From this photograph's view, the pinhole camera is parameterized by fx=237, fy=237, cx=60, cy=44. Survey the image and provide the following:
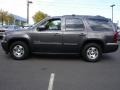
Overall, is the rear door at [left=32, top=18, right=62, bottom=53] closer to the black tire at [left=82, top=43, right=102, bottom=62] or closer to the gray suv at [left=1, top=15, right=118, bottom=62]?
the gray suv at [left=1, top=15, right=118, bottom=62]

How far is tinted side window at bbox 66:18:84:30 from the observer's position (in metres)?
9.90

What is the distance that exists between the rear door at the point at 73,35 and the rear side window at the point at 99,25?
400 mm

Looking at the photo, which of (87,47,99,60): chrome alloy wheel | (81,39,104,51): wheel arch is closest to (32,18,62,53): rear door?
(81,39,104,51): wheel arch

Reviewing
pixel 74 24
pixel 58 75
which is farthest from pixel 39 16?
pixel 58 75

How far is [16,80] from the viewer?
664 centimetres

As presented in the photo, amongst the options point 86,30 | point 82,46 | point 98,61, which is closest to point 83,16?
point 86,30

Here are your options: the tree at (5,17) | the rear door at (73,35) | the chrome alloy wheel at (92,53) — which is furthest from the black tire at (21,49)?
the tree at (5,17)

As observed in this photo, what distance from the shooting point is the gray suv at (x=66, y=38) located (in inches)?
386

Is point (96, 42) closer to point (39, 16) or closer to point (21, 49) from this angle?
point (21, 49)

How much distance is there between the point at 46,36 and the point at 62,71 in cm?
239

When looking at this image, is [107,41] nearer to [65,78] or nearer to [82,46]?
[82,46]

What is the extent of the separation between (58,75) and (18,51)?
333cm

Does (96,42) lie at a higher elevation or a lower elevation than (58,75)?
higher

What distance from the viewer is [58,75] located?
288 inches
